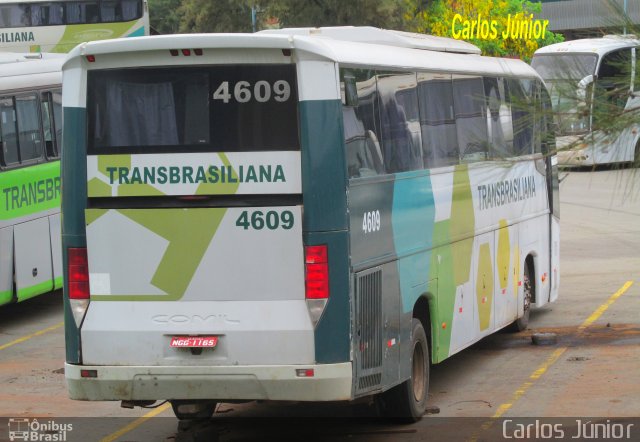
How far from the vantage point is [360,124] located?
952cm

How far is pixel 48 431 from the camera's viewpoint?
10.6 metres

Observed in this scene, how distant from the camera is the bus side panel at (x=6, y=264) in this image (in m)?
16.1

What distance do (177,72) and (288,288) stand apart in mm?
1725

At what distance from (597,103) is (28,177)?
38.5ft

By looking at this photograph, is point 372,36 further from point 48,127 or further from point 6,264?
point 48,127

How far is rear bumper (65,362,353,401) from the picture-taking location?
8.85 m

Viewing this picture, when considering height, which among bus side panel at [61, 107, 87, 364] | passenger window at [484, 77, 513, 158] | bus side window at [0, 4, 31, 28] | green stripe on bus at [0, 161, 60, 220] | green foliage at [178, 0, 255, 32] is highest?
green foliage at [178, 0, 255, 32]

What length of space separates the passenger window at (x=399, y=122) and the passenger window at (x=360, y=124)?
0.22 meters

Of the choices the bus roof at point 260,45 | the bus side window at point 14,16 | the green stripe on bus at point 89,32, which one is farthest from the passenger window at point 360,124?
the bus side window at point 14,16

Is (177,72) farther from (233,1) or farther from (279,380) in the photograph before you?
(233,1)

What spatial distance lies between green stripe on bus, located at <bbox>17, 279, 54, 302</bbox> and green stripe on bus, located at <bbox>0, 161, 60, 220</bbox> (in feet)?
3.19

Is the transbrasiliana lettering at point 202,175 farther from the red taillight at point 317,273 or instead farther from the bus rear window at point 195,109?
the red taillight at point 317,273

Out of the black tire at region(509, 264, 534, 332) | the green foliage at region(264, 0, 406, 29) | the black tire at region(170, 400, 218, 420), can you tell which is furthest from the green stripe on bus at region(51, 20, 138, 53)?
the black tire at region(170, 400, 218, 420)

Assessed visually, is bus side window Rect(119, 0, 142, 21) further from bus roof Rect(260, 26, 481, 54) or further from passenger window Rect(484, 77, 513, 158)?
passenger window Rect(484, 77, 513, 158)
